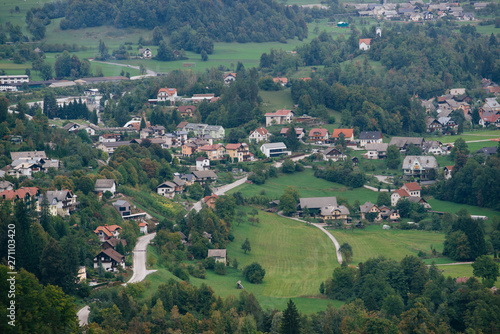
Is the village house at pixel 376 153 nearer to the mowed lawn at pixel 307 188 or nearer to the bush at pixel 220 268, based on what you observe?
the mowed lawn at pixel 307 188

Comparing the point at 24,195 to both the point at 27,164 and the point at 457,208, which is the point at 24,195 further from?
the point at 457,208

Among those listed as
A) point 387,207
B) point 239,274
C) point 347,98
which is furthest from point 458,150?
point 239,274

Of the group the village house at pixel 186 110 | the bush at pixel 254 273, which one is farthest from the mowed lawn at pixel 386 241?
the village house at pixel 186 110

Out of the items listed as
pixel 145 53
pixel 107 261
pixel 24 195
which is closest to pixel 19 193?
pixel 24 195

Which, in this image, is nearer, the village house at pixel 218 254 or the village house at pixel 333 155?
the village house at pixel 218 254

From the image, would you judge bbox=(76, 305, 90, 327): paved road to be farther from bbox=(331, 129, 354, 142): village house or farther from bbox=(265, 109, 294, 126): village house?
bbox=(265, 109, 294, 126): village house

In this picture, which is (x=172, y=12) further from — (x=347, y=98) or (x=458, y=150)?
(x=458, y=150)
